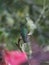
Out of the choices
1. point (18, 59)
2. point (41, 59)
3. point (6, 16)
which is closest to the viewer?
point (6, 16)

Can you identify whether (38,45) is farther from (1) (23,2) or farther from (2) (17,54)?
(1) (23,2)

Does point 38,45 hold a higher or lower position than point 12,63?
higher

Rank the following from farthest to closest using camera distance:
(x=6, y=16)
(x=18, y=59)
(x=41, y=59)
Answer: (x=41, y=59) < (x=18, y=59) < (x=6, y=16)

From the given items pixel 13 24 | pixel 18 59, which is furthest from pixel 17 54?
pixel 13 24

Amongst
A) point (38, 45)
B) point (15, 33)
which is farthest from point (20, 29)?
point (38, 45)

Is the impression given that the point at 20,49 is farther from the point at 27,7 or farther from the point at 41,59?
the point at 27,7

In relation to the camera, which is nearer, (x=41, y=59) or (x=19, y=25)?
(x=19, y=25)
